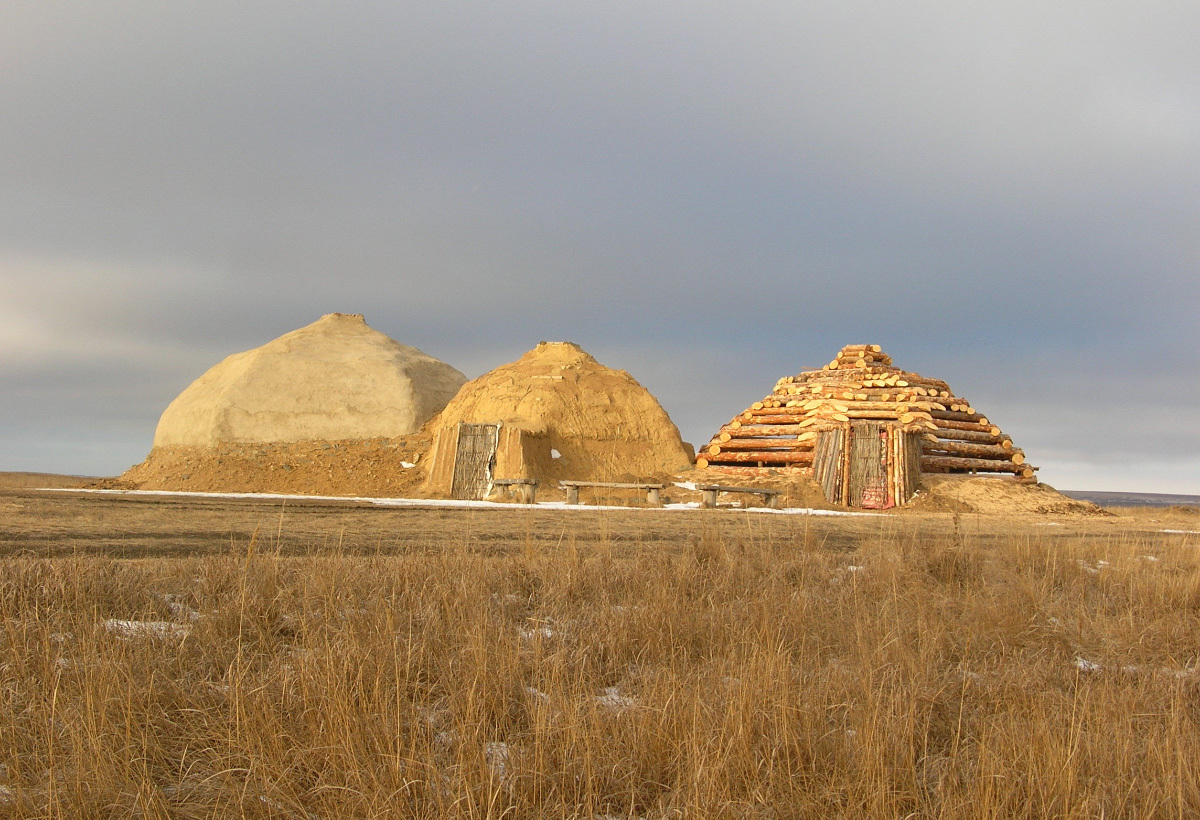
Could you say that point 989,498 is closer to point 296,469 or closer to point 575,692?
point 575,692

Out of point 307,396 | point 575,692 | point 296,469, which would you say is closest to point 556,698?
point 575,692

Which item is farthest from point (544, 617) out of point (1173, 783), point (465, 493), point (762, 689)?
point (465, 493)

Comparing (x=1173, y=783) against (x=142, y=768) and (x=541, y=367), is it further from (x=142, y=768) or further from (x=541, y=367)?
(x=541, y=367)

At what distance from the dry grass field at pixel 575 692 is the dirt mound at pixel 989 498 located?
1324 centimetres

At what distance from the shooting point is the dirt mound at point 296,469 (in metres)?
25.4

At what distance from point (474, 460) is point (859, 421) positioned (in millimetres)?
10113

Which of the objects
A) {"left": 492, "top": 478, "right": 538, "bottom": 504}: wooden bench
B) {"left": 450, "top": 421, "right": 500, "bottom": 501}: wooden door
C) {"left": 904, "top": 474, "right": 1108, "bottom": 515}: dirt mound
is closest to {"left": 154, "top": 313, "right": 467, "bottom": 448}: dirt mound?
{"left": 450, "top": 421, "right": 500, "bottom": 501}: wooden door

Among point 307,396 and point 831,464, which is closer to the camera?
point 831,464

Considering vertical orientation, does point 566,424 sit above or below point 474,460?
above

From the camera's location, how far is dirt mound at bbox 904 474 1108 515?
64.7 feet

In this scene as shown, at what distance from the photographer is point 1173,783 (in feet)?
9.95

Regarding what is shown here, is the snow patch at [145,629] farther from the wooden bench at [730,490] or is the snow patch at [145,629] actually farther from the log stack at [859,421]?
A: the log stack at [859,421]

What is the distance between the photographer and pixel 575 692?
357 cm

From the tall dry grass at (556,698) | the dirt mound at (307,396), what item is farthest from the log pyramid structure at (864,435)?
the tall dry grass at (556,698)
